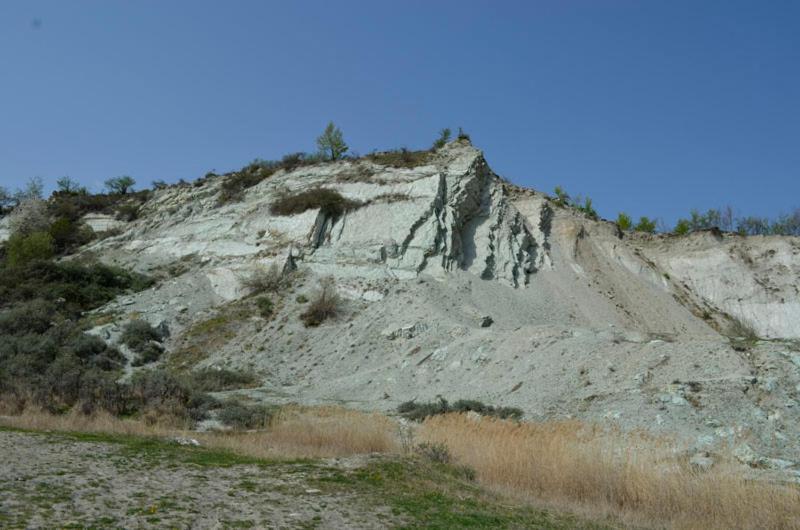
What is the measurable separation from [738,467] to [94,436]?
36.9 feet

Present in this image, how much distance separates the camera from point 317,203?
36.4 metres

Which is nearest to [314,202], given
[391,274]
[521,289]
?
[391,274]

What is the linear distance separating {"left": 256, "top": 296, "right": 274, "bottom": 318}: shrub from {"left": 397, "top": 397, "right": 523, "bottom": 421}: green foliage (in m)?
13.8

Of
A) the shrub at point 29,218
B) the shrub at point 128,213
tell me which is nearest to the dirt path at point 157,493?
the shrub at point 128,213

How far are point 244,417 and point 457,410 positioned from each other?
524 centimetres

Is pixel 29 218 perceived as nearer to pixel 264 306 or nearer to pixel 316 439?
pixel 264 306

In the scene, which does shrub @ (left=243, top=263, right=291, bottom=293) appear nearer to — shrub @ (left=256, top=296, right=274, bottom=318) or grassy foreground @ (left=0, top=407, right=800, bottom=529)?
shrub @ (left=256, top=296, right=274, bottom=318)

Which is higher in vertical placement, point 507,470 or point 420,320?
point 420,320

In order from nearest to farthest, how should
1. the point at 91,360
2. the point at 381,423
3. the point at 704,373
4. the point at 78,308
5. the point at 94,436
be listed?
the point at 94,436
the point at 381,423
the point at 704,373
the point at 91,360
the point at 78,308

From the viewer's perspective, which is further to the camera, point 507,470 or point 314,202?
point 314,202

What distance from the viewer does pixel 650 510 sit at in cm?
873

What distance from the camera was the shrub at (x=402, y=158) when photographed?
3925 centimetres

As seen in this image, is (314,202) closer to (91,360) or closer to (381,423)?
(91,360)

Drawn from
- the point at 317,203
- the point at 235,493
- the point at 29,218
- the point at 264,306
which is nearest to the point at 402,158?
the point at 317,203
